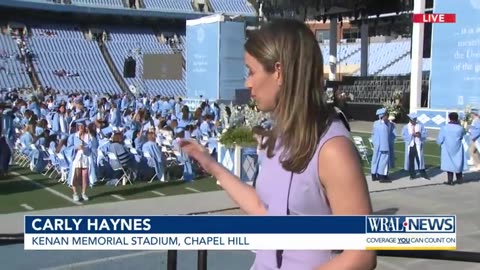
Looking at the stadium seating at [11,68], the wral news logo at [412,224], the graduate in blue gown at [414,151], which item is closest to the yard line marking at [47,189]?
the graduate in blue gown at [414,151]

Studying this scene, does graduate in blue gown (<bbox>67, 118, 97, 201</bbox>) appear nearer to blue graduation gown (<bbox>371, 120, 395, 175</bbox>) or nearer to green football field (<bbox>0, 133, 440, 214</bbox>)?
green football field (<bbox>0, 133, 440, 214</bbox>)

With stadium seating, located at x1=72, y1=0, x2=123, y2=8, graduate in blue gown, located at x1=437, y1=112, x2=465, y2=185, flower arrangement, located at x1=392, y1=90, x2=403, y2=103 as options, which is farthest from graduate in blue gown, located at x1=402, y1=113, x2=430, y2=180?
stadium seating, located at x1=72, y1=0, x2=123, y2=8

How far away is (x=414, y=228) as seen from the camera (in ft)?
6.21

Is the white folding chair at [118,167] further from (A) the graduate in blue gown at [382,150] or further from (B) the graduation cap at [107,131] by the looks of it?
(A) the graduate in blue gown at [382,150]

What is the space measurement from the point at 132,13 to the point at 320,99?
55.3 m

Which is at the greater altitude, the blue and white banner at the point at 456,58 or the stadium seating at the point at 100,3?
the stadium seating at the point at 100,3

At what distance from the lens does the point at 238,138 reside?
517 inches

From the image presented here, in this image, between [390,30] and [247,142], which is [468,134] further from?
[390,30]

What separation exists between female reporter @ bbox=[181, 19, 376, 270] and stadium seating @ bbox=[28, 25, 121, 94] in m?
46.4

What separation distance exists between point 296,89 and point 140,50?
53.4 metres

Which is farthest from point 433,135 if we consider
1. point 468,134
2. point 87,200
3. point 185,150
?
point 185,150

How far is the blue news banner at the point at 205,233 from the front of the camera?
1842 mm

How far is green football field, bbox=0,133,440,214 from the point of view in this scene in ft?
37.1

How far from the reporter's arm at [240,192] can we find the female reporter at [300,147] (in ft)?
0.39
